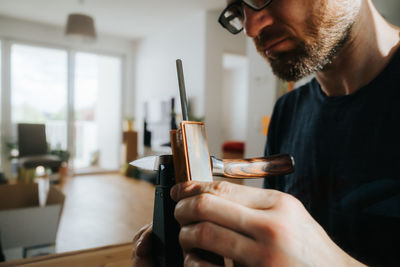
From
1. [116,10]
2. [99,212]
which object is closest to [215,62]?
[116,10]

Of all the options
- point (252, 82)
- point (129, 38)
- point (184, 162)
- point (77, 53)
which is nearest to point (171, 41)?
point (129, 38)

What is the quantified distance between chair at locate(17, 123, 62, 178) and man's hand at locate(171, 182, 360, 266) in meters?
4.25

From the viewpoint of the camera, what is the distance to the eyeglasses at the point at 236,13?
1.65 ft

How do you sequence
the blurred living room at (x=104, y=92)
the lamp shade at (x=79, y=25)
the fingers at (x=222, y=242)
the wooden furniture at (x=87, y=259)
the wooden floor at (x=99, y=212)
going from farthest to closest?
the lamp shade at (x=79, y=25) < the blurred living room at (x=104, y=92) < the wooden floor at (x=99, y=212) < the wooden furniture at (x=87, y=259) < the fingers at (x=222, y=242)

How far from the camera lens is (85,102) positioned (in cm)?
576

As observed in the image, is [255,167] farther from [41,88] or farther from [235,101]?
[235,101]

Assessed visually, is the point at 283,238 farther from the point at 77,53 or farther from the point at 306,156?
the point at 77,53

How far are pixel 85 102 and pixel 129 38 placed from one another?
164 centimetres

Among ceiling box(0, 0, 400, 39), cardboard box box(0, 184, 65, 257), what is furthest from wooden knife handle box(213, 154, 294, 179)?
ceiling box(0, 0, 400, 39)

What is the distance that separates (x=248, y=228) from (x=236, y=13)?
49 cm

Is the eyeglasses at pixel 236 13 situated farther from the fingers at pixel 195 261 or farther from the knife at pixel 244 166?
the fingers at pixel 195 261

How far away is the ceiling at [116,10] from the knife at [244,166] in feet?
13.6

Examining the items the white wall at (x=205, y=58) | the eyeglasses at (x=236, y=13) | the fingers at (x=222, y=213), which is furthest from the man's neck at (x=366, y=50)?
the white wall at (x=205, y=58)

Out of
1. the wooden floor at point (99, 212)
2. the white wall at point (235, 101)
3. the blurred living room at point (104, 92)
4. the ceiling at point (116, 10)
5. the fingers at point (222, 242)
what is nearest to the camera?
the fingers at point (222, 242)
